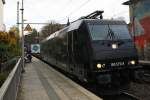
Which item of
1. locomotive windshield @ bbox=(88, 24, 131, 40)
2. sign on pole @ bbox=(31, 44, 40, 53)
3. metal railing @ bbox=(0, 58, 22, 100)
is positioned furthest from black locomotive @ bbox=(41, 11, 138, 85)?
sign on pole @ bbox=(31, 44, 40, 53)

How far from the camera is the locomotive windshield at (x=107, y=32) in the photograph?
12773 millimetres

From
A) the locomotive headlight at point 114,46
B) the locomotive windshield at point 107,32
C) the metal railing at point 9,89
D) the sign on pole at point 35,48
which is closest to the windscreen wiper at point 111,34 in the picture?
the locomotive windshield at point 107,32

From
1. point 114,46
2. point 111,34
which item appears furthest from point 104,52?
point 111,34

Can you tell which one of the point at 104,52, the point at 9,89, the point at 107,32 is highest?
the point at 107,32

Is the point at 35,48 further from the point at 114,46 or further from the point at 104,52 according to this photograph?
the point at 104,52

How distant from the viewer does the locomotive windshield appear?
12773 mm

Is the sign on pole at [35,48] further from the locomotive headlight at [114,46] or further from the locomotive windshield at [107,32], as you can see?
the locomotive headlight at [114,46]

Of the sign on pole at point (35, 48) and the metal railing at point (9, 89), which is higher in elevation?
the sign on pole at point (35, 48)

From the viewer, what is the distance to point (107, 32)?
13055 mm

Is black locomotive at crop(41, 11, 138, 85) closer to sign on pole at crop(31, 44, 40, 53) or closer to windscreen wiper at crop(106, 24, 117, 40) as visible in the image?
windscreen wiper at crop(106, 24, 117, 40)

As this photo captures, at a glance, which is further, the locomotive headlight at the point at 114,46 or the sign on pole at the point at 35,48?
the sign on pole at the point at 35,48

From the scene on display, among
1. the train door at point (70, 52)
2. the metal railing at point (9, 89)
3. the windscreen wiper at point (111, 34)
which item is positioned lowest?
the metal railing at point (9, 89)

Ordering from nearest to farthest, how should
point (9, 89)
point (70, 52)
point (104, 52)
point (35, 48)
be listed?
point (9, 89), point (104, 52), point (70, 52), point (35, 48)

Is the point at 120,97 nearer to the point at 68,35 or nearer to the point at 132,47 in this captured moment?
the point at 132,47
